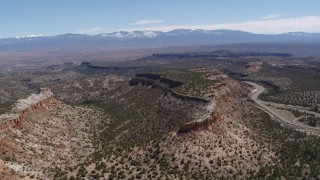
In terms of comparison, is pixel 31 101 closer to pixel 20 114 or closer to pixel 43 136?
pixel 20 114

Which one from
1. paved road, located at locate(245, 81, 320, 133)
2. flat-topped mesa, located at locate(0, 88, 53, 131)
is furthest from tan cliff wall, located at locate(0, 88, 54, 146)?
paved road, located at locate(245, 81, 320, 133)

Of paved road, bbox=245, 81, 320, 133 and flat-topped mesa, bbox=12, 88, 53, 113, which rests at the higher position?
flat-topped mesa, bbox=12, 88, 53, 113

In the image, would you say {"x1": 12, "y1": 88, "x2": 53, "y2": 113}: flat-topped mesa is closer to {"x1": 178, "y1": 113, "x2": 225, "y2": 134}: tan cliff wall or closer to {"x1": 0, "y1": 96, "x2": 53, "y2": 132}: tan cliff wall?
{"x1": 0, "y1": 96, "x2": 53, "y2": 132}: tan cliff wall

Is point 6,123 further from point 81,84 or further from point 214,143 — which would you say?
point 81,84

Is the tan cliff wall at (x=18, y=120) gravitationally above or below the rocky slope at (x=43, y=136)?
above

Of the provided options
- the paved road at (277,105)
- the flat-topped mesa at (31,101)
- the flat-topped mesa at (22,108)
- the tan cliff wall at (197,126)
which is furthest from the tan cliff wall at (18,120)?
the paved road at (277,105)

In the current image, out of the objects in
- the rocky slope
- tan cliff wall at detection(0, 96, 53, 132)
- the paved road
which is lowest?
the paved road

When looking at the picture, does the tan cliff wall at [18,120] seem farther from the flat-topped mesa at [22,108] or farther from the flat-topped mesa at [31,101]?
the flat-topped mesa at [31,101]

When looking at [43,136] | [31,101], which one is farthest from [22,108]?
[43,136]

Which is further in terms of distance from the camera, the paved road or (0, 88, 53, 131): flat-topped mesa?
the paved road
